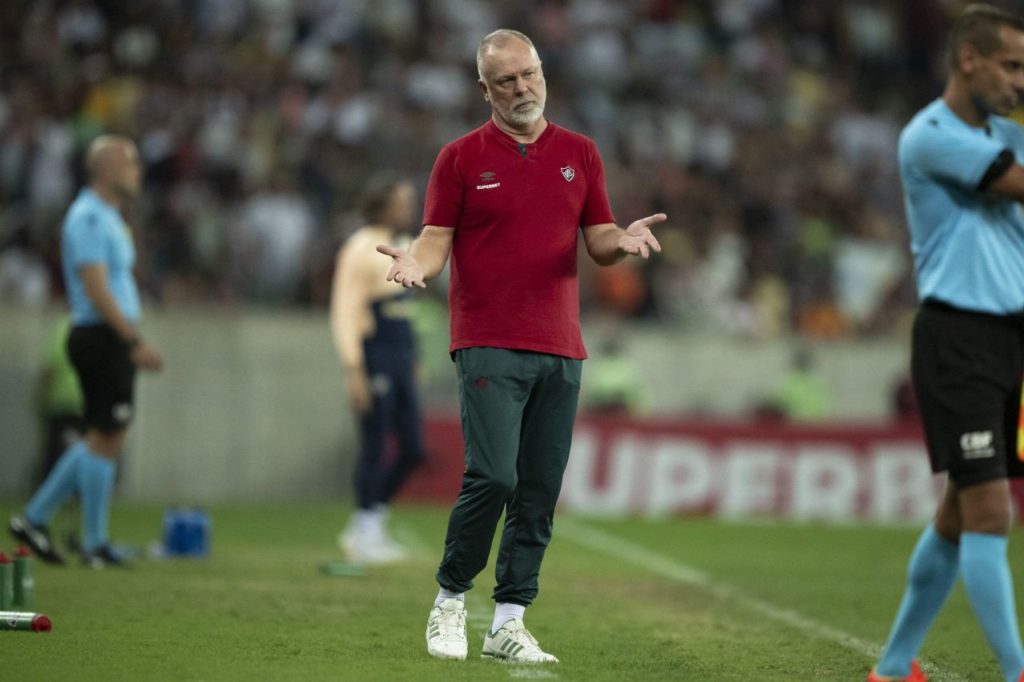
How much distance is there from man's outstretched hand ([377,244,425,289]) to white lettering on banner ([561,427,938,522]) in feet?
35.6

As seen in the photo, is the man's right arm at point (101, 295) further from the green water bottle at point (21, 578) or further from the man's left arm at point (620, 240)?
the man's left arm at point (620, 240)

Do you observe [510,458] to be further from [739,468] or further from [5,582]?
[739,468]

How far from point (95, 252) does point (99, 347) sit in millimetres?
604

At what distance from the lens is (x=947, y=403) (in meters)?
5.46

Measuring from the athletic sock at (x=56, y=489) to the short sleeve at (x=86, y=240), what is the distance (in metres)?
1.22

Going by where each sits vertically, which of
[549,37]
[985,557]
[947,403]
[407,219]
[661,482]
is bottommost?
[661,482]

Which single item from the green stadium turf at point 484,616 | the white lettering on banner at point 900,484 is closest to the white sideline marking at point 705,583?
the green stadium turf at point 484,616

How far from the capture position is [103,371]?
1015 centimetres

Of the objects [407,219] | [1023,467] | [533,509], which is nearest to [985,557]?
[1023,467]

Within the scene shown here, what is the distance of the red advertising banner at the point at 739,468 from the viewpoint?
17.2 m

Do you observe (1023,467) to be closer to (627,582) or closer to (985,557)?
(985,557)

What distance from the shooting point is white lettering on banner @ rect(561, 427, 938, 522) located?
17.1 metres

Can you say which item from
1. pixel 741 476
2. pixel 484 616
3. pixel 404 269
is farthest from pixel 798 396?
pixel 404 269

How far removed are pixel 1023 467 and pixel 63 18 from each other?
16.5 metres
